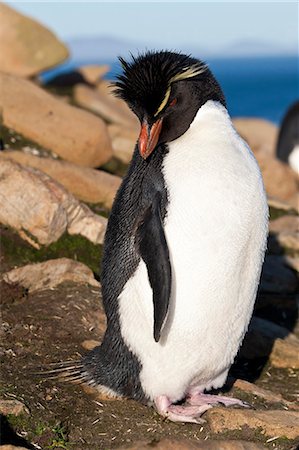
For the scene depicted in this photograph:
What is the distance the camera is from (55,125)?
9.20 m

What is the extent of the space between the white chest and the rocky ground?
36 centimetres

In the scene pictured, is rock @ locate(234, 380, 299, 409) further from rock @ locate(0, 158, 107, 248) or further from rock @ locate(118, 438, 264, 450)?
rock @ locate(0, 158, 107, 248)

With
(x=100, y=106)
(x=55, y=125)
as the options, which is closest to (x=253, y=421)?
(x=55, y=125)

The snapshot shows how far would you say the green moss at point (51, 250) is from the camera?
668cm

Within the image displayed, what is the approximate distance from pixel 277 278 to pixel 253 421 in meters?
3.11

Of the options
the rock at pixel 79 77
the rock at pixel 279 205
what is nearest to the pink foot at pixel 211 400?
the rock at pixel 279 205

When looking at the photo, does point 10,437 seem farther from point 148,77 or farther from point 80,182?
point 80,182

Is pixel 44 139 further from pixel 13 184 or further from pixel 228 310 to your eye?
pixel 228 310

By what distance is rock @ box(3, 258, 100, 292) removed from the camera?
6.18 m

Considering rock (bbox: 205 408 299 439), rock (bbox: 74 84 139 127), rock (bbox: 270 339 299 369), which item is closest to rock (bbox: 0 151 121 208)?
rock (bbox: 270 339 299 369)

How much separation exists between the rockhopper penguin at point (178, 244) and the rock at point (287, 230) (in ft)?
12.0

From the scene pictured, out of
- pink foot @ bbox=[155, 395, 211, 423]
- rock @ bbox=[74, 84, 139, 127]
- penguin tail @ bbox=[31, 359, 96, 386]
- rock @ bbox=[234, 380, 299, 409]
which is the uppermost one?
rock @ bbox=[74, 84, 139, 127]

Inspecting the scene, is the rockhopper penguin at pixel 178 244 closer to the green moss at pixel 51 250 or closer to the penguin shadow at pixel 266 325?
the penguin shadow at pixel 266 325

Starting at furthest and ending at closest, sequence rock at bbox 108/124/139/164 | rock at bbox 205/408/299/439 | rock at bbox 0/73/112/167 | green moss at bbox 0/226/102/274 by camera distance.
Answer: rock at bbox 108/124/139/164, rock at bbox 0/73/112/167, green moss at bbox 0/226/102/274, rock at bbox 205/408/299/439
